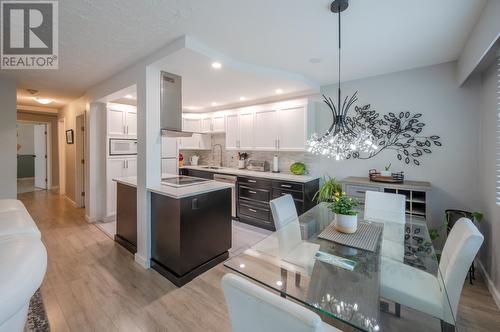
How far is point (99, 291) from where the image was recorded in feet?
7.23

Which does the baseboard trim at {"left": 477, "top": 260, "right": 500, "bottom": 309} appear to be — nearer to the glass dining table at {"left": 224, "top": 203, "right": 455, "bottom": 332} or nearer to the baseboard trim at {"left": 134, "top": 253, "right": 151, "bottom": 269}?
the glass dining table at {"left": 224, "top": 203, "right": 455, "bottom": 332}

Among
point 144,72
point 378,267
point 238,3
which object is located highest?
point 238,3

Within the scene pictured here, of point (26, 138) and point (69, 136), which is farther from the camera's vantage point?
point (26, 138)

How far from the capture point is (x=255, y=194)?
404cm

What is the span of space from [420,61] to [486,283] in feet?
8.65

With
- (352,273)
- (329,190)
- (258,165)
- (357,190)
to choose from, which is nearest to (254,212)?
(258,165)

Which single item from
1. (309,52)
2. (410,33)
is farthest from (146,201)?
(410,33)

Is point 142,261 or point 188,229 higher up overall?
point 188,229

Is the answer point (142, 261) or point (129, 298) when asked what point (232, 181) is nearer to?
point (142, 261)

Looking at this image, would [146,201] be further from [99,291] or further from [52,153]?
[52,153]

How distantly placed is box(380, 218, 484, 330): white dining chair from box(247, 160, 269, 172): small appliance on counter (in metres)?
3.05

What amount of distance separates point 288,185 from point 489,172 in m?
2.34

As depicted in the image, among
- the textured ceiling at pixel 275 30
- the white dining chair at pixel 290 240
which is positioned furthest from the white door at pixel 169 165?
the white dining chair at pixel 290 240

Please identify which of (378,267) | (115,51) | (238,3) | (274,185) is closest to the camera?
(378,267)
